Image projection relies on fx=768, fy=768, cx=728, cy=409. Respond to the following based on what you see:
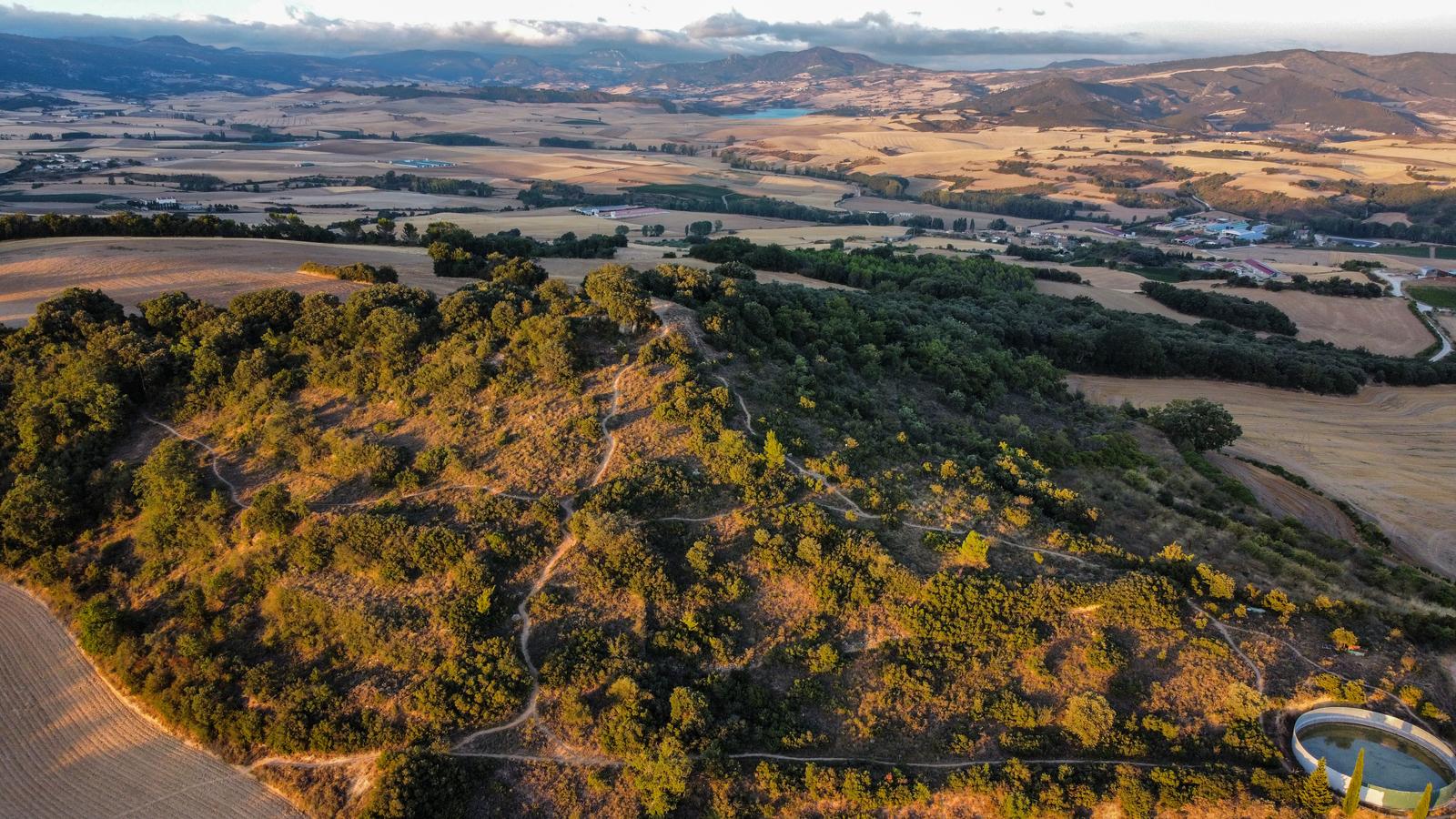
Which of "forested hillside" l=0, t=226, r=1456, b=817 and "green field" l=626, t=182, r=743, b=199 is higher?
"green field" l=626, t=182, r=743, b=199

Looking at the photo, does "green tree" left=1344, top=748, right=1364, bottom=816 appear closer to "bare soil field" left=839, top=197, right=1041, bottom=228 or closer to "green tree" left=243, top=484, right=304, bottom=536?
"green tree" left=243, top=484, right=304, bottom=536

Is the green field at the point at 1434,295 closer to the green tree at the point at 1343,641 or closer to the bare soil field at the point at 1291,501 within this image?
the bare soil field at the point at 1291,501

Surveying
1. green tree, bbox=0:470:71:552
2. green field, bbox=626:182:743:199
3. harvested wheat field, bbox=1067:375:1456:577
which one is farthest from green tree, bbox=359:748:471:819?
green field, bbox=626:182:743:199

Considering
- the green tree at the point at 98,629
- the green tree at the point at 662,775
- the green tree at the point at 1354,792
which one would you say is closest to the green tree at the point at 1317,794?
the green tree at the point at 1354,792

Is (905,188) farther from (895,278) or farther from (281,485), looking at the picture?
(281,485)

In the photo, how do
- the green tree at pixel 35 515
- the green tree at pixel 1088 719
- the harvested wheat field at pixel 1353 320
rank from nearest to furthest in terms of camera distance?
1. the green tree at pixel 1088 719
2. the green tree at pixel 35 515
3. the harvested wheat field at pixel 1353 320

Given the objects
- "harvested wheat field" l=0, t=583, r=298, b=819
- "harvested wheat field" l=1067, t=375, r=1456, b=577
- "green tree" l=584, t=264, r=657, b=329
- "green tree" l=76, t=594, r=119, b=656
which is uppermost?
"green tree" l=584, t=264, r=657, b=329

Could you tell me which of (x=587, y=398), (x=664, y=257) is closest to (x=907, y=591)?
(x=587, y=398)
